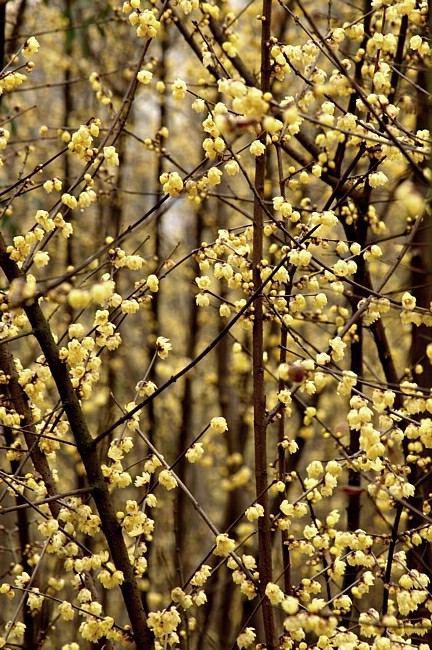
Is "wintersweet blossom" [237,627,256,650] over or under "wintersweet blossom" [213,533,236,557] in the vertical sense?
under

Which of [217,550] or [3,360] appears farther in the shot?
[3,360]

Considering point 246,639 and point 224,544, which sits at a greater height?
point 224,544

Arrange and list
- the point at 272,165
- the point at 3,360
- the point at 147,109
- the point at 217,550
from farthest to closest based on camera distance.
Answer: the point at 147,109
the point at 272,165
the point at 3,360
the point at 217,550

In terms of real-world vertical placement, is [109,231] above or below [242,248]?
above

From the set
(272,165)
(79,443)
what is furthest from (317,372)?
(272,165)

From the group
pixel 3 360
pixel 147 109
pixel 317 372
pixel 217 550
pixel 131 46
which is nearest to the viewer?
pixel 317 372

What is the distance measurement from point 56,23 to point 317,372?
6.45 metres

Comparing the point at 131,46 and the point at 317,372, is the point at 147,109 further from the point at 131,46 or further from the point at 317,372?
the point at 317,372

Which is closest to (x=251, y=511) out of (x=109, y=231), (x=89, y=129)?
(x=89, y=129)

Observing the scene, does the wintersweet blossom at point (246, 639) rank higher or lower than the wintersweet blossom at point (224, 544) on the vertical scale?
lower

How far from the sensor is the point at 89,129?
9.76 feet

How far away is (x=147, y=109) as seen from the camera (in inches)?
400

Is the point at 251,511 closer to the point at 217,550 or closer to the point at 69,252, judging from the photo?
the point at 217,550

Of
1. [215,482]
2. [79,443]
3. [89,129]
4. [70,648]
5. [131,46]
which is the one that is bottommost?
[70,648]
